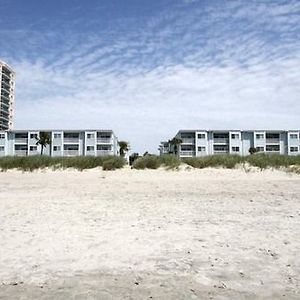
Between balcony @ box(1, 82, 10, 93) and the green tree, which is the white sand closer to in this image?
the green tree

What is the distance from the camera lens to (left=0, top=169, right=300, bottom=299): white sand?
479 cm

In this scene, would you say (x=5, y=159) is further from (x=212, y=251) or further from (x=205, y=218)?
(x=212, y=251)

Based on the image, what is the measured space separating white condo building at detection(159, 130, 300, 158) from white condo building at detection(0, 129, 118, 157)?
636 inches

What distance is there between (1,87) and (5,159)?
9182 centimetres

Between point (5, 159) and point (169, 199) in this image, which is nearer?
point (169, 199)

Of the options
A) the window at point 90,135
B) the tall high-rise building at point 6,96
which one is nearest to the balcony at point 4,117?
the tall high-rise building at point 6,96

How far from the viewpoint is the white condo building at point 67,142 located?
3442 inches

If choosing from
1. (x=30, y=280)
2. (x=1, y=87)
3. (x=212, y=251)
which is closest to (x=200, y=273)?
(x=212, y=251)

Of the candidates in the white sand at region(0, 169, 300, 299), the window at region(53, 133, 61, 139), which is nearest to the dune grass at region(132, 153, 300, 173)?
the white sand at region(0, 169, 300, 299)

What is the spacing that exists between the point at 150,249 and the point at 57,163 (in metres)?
20.9

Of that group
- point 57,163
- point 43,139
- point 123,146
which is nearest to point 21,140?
point 43,139

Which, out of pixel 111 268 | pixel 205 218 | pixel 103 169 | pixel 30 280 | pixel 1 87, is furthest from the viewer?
pixel 1 87

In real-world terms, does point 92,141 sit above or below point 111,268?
above

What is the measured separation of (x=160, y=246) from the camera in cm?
645
